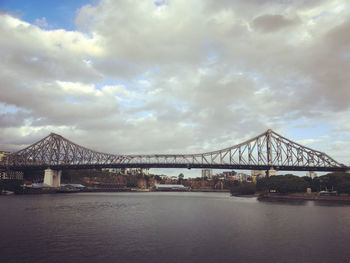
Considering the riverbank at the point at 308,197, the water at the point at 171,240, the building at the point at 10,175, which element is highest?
the building at the point at 10,175

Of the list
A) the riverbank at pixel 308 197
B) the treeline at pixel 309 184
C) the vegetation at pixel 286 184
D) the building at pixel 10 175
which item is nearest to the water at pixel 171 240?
the riverbank at pixel 308 197

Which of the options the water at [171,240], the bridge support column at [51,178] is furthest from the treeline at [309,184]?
the bridge support column at [51,178]

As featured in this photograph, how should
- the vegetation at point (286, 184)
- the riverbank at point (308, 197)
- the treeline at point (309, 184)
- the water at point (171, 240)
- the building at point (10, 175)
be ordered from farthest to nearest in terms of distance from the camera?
the building at point (10, 175) → the vegetation at point (286, 184) → the treeline at point (309, 184) → the riverbank at point (308, 197) → the water at point (171, 240)

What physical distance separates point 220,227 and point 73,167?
104m

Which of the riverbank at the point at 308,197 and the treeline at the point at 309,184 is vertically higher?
the treeline at the point at 309,184

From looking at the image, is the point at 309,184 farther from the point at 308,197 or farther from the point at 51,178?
the point at 51,178

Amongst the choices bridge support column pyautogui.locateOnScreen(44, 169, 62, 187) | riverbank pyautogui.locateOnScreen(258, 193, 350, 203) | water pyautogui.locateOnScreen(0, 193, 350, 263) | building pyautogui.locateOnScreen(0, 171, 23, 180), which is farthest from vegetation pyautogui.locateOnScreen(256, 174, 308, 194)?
building pyautogui.locateOnScreen(0, 171, 23, 180)

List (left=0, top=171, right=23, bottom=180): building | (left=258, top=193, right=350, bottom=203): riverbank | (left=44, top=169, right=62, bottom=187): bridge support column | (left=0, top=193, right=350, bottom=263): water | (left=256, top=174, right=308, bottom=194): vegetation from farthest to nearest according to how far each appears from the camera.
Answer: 1. (left=0, top=171, right=23, bottom=180): building
2. (left=44, top=169, right=62, bottom=187): bridge support column
3. (left=256, top=174, right=308, bottom=194): vegetation
4. (left=258, top=193, right=350, bottom=203): riverbank
5. (left=0, top=193, right=350, bottom=263): water

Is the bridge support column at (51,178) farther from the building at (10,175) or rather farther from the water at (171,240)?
the water at (171,240)

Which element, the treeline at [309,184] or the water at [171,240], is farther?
the treeline at [309,184]

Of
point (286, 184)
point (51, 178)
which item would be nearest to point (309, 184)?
point (286, 184)

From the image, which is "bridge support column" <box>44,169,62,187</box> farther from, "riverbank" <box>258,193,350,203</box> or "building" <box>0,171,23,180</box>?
"riverbank" <box>258,193,350,203</box>

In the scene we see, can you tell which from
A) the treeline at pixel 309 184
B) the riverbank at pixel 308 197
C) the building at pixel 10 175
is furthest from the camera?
the building at pixel 10 175

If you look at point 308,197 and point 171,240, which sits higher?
point 308,197
